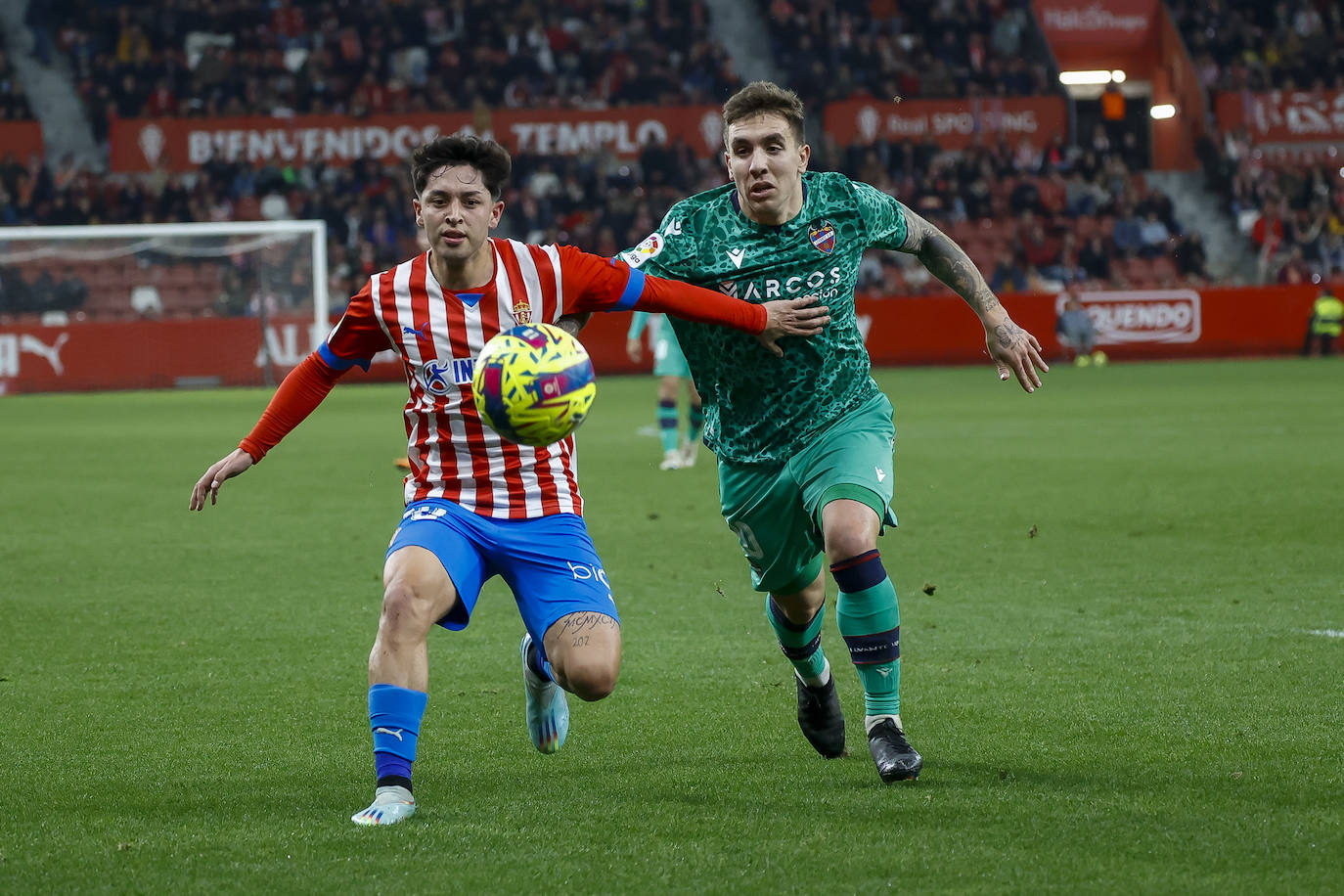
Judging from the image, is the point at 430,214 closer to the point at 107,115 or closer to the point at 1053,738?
the point at 1053,738

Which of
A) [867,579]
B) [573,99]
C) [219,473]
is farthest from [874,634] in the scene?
[573,99]

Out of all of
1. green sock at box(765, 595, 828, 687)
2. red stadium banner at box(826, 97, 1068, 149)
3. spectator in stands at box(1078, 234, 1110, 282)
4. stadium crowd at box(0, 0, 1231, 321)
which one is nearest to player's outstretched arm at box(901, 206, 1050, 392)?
green sock at box(765, 595, 828, 687)

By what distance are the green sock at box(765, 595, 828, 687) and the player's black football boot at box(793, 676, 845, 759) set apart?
37 mm

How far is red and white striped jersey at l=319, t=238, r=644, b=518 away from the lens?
14.9 ft

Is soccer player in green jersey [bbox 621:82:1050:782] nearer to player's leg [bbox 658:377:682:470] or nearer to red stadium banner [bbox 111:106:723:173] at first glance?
player's leg [bbox 658:377:682:470]

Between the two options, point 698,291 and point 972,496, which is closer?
point 698,291

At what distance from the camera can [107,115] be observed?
31.5 m

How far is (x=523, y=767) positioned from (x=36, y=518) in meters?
7.50

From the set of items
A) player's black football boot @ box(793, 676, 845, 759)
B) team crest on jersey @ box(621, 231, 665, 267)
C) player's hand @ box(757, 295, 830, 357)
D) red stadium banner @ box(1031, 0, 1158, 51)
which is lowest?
player's black football boot @ box(793, 676, 845, 759)

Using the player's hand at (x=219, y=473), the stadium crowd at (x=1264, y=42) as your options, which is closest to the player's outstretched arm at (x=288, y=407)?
the player's hand at (x=219, y=473)

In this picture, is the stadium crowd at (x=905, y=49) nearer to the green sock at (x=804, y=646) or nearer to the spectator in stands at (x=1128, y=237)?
the spectator in stands at (x=1128, y=237)

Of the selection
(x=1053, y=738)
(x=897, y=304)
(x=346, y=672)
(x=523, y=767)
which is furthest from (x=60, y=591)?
(x=897, y=304)

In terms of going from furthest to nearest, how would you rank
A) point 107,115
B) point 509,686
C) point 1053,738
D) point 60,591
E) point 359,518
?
point 107,115
point 359,518
point 60,591
point 509,686
point 1053,738

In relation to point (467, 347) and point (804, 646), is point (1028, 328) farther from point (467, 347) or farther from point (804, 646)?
point (467, 347)
